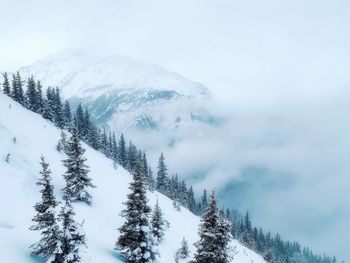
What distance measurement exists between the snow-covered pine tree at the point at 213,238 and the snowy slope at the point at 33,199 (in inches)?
204

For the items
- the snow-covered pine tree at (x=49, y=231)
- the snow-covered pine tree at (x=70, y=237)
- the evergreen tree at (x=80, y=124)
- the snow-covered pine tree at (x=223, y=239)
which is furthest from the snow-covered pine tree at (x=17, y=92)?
the snow-covered pine tree at (x=223, y=239)

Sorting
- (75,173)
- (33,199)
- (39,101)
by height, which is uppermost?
(39,101)

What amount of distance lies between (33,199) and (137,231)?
8.81 metres

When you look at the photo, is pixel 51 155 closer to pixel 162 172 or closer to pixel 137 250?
pixel 137 250

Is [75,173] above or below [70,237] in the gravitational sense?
above

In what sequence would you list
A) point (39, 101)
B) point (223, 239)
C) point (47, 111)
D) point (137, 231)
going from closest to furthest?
point (223, 239) → point (137, 231) → point (47, 111) → point (39, 101)

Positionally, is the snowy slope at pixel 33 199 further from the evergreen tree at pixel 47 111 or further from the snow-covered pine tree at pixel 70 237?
the evergreen tree at pixel 47 111

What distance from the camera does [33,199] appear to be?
3080cm

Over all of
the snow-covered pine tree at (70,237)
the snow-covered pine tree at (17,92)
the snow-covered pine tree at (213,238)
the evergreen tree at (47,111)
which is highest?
the snow-covered pine tree at (17,92)

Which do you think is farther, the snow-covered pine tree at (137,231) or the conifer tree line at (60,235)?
the snow-covered pine tree at (137,231)

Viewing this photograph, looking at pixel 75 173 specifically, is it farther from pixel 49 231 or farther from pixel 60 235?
pixel 60 235

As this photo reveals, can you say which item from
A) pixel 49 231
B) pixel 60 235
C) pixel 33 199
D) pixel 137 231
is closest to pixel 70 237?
pixel 60 235

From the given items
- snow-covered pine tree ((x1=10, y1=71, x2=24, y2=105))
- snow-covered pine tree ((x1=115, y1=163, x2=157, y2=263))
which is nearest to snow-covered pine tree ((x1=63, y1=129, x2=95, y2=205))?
snow-covered pine tree ((x1=115, y1=163, x2=157, y2=263))

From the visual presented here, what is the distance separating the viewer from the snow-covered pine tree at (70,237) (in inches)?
830
